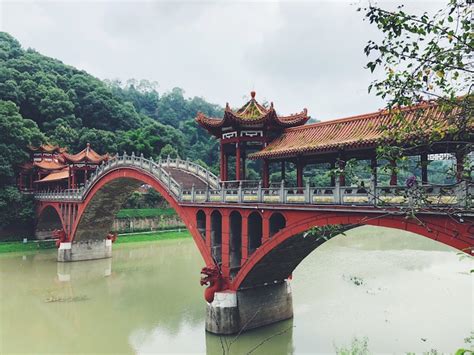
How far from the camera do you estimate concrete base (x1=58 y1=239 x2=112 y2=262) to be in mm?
33219

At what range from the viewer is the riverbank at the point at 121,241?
36.6m

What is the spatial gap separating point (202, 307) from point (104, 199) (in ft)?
53.2

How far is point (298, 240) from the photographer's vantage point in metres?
15.2

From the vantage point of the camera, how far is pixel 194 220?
1964 centimetres

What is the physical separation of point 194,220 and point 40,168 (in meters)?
28.7

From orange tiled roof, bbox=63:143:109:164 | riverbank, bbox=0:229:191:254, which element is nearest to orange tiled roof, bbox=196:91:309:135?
orange tiled roof, bbox=63:143:109:164

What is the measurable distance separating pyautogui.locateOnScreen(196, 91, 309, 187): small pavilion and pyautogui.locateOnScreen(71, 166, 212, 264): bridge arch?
8207mm

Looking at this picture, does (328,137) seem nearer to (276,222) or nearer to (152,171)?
(276,222)

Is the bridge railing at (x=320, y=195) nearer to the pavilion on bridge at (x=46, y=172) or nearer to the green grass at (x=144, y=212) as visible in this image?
the pavilion on bridge at (x=46, y=172)

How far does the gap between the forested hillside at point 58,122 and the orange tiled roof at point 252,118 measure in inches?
1104

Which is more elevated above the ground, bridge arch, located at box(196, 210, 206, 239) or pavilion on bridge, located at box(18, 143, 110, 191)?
pavilion on bridge, located at box(18, 143, 110, 191)

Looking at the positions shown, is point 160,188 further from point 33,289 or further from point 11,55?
point 11,55

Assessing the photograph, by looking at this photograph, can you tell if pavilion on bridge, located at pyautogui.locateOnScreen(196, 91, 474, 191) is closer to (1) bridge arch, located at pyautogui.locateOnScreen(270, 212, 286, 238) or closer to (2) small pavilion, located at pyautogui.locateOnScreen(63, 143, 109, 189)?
(1) bridge arch, located at pyautogui.locateOnScreen(270, 212, 286, 238)

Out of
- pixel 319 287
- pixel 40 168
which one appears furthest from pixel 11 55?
pixel 319 287
